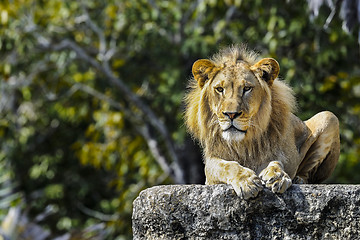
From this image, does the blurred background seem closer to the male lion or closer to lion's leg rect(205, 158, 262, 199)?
the male lion

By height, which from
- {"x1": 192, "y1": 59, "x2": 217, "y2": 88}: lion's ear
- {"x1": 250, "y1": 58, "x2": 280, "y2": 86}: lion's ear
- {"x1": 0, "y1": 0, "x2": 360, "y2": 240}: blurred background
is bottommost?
{"x1": 0, "y1": 0, "x2": 360, "y2": 240}: blurred background

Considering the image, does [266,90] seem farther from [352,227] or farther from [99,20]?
[99,20]

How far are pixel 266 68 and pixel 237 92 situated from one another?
26 centimetres

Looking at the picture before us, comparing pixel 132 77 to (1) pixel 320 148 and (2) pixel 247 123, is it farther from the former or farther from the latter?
(2) pixel 247 123

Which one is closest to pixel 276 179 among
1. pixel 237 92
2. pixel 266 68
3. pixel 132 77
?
pixel 237 92

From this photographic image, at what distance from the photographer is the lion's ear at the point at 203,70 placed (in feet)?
11.7

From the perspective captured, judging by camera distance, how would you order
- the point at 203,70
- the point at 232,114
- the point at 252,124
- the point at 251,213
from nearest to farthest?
the point at 251,213 → the point at 232,114 → the point at 252,124 → the point at 203,70

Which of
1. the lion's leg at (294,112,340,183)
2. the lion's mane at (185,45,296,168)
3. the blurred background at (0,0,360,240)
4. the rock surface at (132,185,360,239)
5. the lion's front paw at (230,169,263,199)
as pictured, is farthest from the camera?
the blurred background at (0,0,360,240)

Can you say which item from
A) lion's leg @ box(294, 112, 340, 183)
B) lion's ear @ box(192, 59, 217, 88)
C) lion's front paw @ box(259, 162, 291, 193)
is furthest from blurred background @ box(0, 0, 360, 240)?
lion's front paw @ box(259, 162, 291, 193)

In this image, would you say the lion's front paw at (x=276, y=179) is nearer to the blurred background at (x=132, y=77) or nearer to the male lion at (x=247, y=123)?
the male lion at (x=247, y=123)

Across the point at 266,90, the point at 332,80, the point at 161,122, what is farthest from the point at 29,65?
the point at 266,90

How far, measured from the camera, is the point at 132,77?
9.93m

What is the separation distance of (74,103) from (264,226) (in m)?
8.42

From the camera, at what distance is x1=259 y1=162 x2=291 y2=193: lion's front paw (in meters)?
2.98
